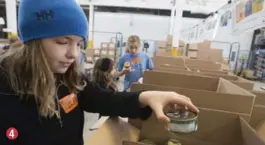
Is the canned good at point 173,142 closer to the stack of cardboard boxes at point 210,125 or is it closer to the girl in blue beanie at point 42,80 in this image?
the stack of cardboard boxes at point 210,125

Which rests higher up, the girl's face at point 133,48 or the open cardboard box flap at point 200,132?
the girl's face at point 133,48

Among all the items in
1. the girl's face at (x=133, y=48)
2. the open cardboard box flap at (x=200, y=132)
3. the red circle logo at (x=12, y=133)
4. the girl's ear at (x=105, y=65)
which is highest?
the girl's face at (x=133, y=48)

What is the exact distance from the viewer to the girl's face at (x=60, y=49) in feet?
2.10

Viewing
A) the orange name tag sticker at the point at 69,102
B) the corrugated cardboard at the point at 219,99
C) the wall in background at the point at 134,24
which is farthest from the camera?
the wall in background at the point at 134,24

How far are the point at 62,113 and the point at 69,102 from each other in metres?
0.05

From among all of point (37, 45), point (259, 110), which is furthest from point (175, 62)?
point (37, 45)

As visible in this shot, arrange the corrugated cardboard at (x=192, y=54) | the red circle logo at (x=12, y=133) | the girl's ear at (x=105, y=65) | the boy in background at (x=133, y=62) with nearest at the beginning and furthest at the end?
the red circle logo at (x=12, y=133)
the girl's ear at (x=105, y=65)
the boy in background at (x=133, y=62)
the corrugated cardboard at (x=192, y=54)

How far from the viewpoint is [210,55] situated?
481cm

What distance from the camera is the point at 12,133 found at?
0.62 metres

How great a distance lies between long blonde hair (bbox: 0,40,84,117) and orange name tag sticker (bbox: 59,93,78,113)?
0.13ft

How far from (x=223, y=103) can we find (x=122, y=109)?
0.46m

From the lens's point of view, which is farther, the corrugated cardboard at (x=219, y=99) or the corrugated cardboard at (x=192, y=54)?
the corrugated cardboard at (x=192, y=54)

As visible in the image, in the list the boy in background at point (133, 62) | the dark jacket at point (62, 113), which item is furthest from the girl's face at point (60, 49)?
the boy in background at point (133, 62)

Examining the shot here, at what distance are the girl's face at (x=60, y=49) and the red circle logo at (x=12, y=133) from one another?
0.71 ft
